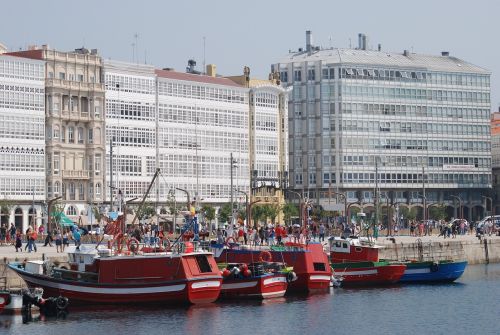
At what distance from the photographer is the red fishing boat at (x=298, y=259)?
8162cm

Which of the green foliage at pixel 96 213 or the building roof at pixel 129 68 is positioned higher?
the building roof at pixel 129 68

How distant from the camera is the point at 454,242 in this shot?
119 meters

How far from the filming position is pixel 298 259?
8162 cm

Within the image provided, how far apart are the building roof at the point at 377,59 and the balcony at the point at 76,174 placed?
171 ft

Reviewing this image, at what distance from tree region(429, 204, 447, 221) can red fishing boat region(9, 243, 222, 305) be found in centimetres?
11261

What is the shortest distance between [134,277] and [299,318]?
29.5 feet

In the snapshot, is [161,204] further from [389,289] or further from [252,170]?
[389,289]

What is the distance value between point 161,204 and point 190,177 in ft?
19.6

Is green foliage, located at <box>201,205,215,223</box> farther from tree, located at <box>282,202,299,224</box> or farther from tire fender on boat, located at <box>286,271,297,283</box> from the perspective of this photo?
tire fender on boat, located at <box>286,271,297,283</box>

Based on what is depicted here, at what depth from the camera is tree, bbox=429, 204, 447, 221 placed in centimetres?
18335

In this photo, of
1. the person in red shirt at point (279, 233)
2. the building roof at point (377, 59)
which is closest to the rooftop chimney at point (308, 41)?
the building roof at point (377, 59)

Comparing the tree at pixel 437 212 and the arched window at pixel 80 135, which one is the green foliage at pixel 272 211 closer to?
the tree at pixel 437 212

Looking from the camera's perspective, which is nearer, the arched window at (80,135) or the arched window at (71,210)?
the arched window at (71,210)

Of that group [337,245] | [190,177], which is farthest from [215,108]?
[337,245]
